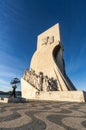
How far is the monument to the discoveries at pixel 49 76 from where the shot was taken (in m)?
16.0

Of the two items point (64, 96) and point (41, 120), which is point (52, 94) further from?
point (41, 120)

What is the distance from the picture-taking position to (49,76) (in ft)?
69.3

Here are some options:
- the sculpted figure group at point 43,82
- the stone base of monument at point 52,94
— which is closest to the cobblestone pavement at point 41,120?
the stone base of monument at point 52,94

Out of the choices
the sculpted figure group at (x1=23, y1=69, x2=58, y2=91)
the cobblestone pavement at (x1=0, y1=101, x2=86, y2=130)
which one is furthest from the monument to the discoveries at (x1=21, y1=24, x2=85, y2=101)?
the cobblestone pavement at (x1=0, y1=101, x2=86, y2=130)

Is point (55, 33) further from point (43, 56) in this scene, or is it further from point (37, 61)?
point (37, 61)

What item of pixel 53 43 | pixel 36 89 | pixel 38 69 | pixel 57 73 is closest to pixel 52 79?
pixel 57 73

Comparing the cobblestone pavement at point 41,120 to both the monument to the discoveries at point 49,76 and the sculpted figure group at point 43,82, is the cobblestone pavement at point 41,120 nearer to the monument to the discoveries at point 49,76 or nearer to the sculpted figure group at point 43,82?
the monument to the discoveries at point 49,76

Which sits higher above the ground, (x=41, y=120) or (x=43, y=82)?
(x=43, y=82)

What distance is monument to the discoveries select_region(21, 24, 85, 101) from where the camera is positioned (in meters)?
16.0

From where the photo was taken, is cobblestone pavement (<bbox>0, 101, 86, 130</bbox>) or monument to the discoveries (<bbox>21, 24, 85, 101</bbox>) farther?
monument to the discoveries (<bbox>21, 24, 85, 101</bbox>)

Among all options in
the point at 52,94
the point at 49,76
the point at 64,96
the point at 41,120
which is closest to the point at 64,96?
the point at 64,96

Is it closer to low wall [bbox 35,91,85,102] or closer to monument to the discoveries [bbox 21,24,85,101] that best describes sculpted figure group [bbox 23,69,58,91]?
monument to the discoveries [bbox 21,24,85,101]

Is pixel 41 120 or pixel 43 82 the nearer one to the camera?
pixel 41 120

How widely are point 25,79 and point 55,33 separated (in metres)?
11.9
